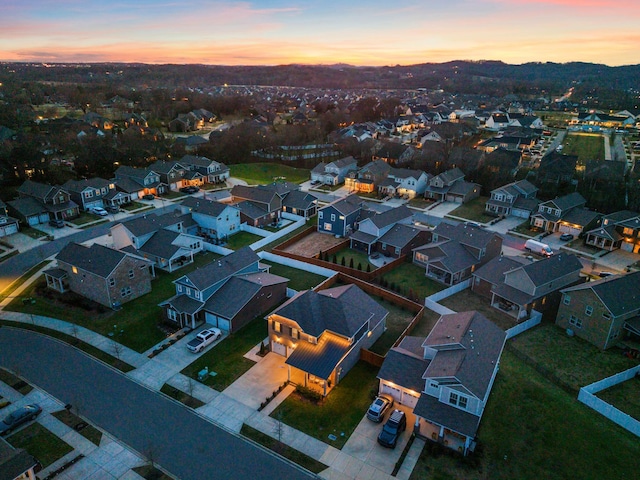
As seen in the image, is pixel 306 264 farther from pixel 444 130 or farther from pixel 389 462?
pixel 444 130

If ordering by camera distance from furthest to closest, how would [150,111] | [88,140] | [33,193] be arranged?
[150,111] < [88,140] < [33,193]

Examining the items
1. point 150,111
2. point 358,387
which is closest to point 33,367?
point 358,387

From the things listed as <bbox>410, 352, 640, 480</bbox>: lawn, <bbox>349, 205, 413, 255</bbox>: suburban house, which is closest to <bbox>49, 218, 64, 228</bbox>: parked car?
<bbox>349, 205, 413, 255</bbox>: suburban house

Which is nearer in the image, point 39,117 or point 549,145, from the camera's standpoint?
point 549,145

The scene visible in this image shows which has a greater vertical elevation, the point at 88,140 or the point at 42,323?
the point at 88,140

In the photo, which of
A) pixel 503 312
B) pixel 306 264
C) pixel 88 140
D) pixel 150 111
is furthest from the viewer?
pixel 150 111

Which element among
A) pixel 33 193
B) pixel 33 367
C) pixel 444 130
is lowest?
pixel 33 367
